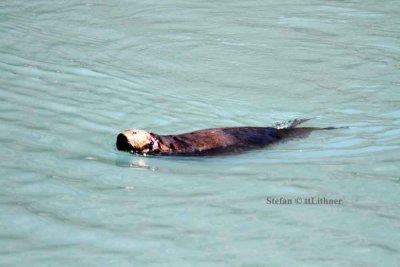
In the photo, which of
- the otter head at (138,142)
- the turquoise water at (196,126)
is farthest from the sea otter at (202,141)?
the turquoise water at (196,126)

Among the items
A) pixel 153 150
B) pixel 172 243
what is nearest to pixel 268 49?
pixel 153 150

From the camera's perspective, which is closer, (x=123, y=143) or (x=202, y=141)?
(x=123, y=143)

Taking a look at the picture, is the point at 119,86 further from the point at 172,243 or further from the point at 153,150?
the point at 172,243

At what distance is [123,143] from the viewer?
7016mm

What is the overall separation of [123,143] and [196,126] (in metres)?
1.62

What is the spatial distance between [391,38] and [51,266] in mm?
9552

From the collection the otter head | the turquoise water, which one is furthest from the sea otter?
the turquoise water

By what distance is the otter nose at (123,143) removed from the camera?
6.98 meters

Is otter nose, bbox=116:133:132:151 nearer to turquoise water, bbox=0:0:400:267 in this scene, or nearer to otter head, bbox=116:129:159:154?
otter head, bbox=116:129:159:154

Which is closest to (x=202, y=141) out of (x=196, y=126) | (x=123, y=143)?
(x=123, y=143)

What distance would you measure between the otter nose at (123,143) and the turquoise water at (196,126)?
0.15 m

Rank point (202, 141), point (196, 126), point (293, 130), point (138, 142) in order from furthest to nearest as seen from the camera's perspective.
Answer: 1. point (196, 126)
2. point (293, 130)
3. point (202, 141)
4. point (138, 142)

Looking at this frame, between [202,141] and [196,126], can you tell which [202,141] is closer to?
[202,141]

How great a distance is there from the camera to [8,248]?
474cm
